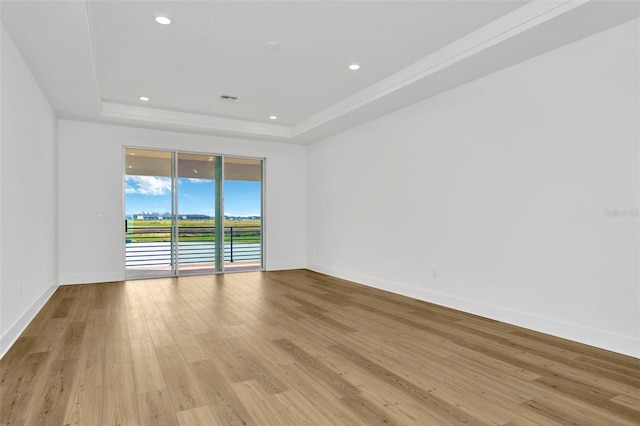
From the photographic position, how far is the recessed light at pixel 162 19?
3244mm

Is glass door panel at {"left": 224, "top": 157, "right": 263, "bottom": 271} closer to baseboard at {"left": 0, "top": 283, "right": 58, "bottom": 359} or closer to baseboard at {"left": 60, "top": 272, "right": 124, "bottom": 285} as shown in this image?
baseboard at {"left": 60, "top": 272, "right": 124, "bottom": 285}

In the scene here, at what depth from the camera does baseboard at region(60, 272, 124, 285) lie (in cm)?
590

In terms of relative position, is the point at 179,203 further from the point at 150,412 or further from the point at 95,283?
the point at 150,412

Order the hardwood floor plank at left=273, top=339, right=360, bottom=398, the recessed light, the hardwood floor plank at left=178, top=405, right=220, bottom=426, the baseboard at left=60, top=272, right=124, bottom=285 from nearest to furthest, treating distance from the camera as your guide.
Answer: the hardwood floor plank at left=178, top=405, right=220, bottom=426, the hardwood floor plank at left=273, top=339, right=360, bottom=398, the recessed light, the baseboard at left=60, top=272, right=124, bottom=285

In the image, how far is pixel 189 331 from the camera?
3508 mm

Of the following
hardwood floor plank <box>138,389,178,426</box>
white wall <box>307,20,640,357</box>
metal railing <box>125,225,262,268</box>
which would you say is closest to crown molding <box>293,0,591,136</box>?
white wall <box>307,20,640,357</box>

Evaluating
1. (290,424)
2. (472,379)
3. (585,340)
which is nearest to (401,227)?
(585,340)

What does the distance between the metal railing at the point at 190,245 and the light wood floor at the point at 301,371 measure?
228 cm

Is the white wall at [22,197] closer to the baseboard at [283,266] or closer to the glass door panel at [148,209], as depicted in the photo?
the glass door panel at [148,209]

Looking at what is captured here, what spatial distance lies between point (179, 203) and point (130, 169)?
1.02 m

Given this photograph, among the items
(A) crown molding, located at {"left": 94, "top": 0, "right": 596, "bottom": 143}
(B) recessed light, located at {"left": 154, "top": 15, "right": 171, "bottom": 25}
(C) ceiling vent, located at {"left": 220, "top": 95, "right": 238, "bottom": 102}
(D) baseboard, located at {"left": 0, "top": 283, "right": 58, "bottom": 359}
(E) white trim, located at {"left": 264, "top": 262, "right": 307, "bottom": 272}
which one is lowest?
(E) white trim, located at {"left": 264, "top": 262, "right": 307, "bottom": 272}

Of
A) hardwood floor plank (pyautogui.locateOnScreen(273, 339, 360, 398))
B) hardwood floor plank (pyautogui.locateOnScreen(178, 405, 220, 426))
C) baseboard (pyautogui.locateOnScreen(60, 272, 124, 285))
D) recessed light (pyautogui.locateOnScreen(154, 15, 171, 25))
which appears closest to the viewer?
hardwood floor plank (pyautogui.locateOnScreen(178, 405, 220, 426))

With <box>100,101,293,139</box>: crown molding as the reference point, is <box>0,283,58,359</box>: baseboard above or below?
below

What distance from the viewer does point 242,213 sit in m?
7.46
